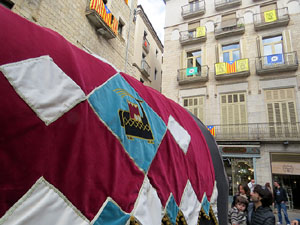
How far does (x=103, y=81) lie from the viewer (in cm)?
133

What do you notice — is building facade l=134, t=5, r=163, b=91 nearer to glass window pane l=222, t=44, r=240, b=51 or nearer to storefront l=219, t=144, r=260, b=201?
glass window pane l=222, t=44, r=240, b=51

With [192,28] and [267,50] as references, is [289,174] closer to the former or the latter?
[267,50]

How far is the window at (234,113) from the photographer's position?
13.1 m

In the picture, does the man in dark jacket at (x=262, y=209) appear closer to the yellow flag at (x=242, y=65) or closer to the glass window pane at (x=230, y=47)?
the yellow flag at (x=242, y=65)

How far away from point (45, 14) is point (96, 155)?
19.8ft

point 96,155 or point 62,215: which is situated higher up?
point 96,155

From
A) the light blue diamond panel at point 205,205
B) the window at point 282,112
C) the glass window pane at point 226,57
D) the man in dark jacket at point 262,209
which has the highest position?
the glass window pane at point 226,57

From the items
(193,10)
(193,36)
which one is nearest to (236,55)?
(193,36)

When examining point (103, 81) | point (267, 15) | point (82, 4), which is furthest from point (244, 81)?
point (103, 81)

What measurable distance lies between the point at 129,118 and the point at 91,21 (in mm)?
7456

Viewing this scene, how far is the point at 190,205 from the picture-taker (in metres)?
1.64

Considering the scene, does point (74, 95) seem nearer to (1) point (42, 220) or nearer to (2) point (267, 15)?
(1) point (42, 220)

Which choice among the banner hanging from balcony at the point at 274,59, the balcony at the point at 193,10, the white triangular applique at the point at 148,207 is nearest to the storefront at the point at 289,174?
the banner hanging from balcony at the point at 274,59

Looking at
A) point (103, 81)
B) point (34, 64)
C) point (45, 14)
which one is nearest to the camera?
point (34, 64)
